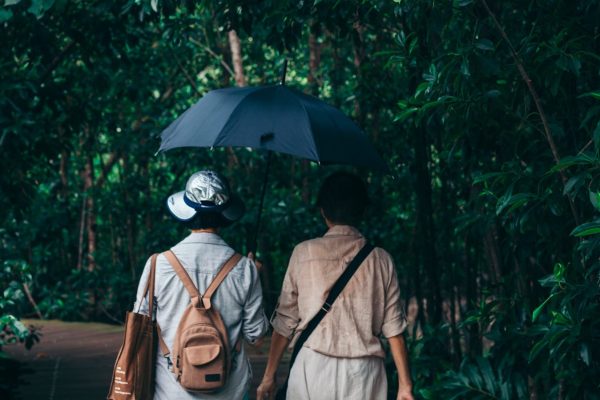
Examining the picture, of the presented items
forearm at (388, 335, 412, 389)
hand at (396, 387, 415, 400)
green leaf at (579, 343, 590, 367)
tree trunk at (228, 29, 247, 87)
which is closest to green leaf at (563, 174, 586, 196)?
green leaf at (579, 343, 590, 367)

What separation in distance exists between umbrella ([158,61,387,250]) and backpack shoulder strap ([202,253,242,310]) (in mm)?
524

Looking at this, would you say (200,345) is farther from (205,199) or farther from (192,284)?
(205,199)

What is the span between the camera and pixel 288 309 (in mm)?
4625

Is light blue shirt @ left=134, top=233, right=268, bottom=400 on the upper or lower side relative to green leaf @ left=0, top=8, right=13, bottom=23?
lower

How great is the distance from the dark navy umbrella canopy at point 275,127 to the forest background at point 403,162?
40 centimetres

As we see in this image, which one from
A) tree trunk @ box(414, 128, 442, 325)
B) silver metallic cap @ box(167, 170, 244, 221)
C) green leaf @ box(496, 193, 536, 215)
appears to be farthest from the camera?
tree trunk @ box(414, 128, 442, 325)

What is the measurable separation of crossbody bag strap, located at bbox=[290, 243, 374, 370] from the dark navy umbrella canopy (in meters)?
0.46

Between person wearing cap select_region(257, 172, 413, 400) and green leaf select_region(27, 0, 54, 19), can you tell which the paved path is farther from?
person wearing cap select_region(257, 172, 413, 400)

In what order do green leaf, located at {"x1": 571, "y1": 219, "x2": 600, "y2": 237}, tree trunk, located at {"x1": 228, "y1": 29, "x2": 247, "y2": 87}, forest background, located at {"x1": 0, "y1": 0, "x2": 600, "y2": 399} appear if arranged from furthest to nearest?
tree trunk, located at {"x1": 228, "y1": 29, "x2": 247, "y2": 87}
forest background, located at {"x1": 0, "y1": 0, "x2": 600, "y2": 399}
green leaf, located at {"x1": 571, "y1": 219, "x2": 600, "y2": 237}

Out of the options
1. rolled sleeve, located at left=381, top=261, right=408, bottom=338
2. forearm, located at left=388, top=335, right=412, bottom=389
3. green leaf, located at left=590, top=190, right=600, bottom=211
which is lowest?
forearm, located at left=388, top=335, right=412, bottom=389

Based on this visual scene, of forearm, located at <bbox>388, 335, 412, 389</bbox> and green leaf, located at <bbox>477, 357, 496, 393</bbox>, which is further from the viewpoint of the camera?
green leaf, located at <bbox>477, 357, 496, 393</bbox>

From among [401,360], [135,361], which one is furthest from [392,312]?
[135,361]

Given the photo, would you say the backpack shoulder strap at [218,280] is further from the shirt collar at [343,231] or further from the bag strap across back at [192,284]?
the shirt collar at [343,231]

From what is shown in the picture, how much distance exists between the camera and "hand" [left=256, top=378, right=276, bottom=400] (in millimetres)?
4602
